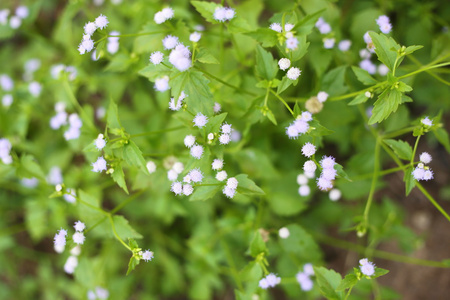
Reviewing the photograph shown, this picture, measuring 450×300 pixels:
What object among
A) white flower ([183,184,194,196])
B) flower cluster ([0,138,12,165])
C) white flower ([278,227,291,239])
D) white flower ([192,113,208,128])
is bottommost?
white flower ([278,227,291,239])

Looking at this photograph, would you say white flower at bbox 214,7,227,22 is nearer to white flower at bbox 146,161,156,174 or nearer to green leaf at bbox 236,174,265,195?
green leaf at bbox 236,174,265,195

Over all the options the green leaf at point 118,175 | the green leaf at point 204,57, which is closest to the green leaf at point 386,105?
the green leaf at point 204,57

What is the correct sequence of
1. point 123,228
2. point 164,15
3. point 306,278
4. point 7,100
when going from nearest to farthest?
1. point 164,15
2. point 123,228
3. point 306,278
4. point 7,100

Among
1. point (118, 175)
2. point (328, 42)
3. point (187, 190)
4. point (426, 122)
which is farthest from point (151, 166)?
point (426, 122)

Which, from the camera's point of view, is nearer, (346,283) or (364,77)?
(346,283)

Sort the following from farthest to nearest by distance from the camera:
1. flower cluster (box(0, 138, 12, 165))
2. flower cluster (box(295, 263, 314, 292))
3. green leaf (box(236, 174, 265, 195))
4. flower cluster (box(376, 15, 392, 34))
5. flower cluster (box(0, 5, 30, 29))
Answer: flower cluster (box(0, 5, 30, 29)) → flower cluster (box(0, 138, 12, 165)) → flower cluster (box(295, 263, 314, 292)) → flower cluster (box(376, 15, 392, 34)) → green leaf (box(236, 174, 265, 195))

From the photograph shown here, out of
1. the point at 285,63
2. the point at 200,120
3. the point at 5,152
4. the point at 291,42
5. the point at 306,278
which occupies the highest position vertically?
the point at 291,42

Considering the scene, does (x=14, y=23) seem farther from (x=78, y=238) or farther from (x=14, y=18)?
(x=78, y=238)

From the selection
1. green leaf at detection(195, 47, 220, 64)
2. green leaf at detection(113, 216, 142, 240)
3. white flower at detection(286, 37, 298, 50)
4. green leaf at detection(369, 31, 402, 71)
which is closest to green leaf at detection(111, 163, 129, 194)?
green leaf at detection(113, 216, 142, 240)
